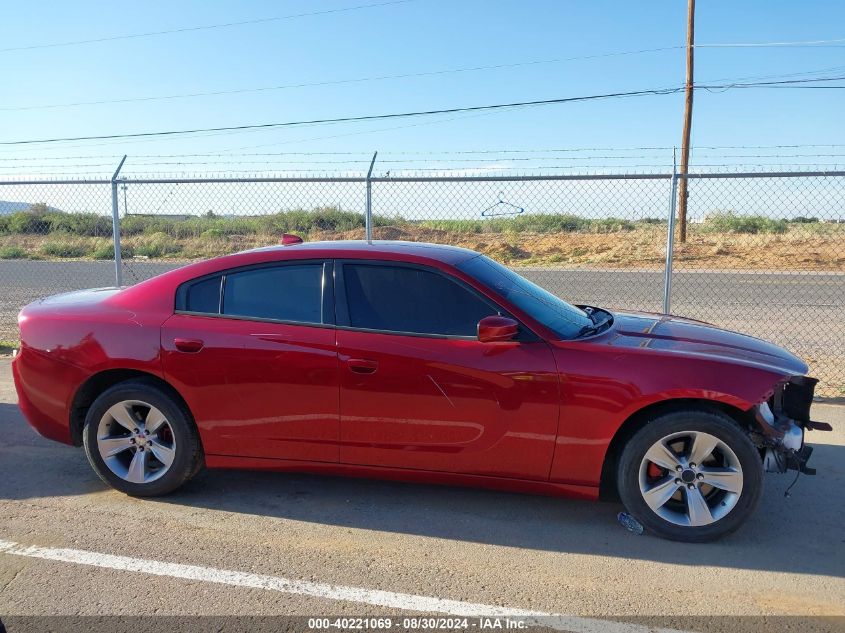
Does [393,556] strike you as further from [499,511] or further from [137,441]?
[137,441]

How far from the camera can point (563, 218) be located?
50.6 feet

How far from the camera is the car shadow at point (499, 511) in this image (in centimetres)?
361

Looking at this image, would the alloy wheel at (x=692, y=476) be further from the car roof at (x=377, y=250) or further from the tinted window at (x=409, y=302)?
the car roof at (x=377, y=250)

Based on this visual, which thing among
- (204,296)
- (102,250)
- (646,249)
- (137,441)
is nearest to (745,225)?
(646,249)

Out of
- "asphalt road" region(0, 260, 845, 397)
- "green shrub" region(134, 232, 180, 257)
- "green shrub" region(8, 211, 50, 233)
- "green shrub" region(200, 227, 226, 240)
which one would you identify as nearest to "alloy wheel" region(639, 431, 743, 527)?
"asphalt road" region(0, 260, 845, 397)

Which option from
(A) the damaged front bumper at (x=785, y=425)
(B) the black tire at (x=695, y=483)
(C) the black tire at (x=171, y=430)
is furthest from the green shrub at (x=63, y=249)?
(A) the damaged front bumper at (x=785, y=425)

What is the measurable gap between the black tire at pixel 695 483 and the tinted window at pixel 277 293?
1944 millimetres

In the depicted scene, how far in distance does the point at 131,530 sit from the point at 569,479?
244 centimetres

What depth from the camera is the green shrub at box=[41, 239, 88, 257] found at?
24.8m

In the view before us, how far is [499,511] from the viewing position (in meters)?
4.07

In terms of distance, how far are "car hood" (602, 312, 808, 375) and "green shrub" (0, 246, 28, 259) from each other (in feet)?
98.2

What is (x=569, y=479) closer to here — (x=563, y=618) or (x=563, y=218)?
(x=563, y=618)

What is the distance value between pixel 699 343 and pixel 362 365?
195cm

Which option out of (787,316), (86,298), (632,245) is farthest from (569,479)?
(632,245)
